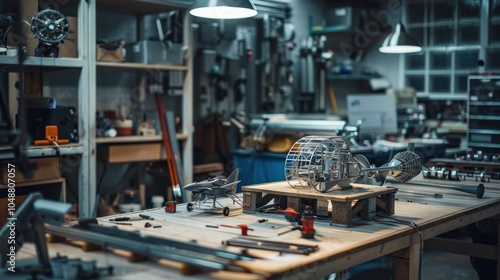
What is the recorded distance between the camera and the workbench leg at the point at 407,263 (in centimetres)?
224

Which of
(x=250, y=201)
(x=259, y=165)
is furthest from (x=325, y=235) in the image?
(x=259, y=165)

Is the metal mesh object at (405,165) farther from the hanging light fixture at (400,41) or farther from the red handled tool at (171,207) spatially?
the hanging light fixture at (400,41)

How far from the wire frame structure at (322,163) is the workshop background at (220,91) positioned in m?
1.04

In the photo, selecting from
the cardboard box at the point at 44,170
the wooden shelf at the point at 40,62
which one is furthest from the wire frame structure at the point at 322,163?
the wooden shelf at the point at 40,62

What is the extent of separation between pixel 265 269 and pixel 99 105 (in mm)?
3545

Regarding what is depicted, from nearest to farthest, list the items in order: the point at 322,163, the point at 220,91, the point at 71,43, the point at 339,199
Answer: the point at 339,199
the point at 322,163
the point at 71,43
the point at 220,91

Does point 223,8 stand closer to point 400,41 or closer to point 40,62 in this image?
point 40,62

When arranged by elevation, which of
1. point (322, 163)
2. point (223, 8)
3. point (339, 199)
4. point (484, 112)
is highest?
point (223, 8)

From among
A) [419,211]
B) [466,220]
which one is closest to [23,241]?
[419,211]

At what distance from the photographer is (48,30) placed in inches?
144

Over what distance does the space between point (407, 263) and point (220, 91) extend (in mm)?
3868

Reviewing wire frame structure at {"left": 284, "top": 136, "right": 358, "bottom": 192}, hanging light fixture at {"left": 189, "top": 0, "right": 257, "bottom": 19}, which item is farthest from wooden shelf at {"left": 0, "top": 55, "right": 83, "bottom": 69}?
wire frame structure at {"left": 284, "top": 136, "right": 358, "bottom": 192}

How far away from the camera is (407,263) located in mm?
2254

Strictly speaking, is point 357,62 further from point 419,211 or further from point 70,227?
point 70,227
